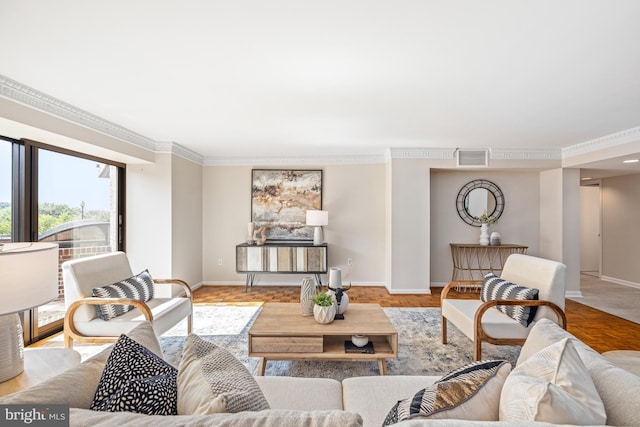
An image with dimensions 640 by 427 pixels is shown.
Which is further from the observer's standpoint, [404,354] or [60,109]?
[60,109]

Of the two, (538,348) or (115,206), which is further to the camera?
(115,206)

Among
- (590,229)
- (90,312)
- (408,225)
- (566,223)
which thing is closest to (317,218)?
(408,225)

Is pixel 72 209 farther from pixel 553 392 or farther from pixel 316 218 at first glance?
pixel 553 392

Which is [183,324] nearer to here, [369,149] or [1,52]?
[1,52]

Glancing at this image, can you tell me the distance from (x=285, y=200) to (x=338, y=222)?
1.04 meters

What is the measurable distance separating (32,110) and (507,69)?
3.95 metres

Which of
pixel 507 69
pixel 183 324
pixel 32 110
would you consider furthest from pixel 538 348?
pixel 32 110

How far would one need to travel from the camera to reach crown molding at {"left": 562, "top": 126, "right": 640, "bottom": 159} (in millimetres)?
3731

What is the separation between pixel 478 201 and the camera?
5.41m

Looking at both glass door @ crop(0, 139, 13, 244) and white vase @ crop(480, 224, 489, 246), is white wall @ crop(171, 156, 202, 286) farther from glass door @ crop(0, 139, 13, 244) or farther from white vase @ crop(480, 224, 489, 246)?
white vase @ crop(480, 224, 489, 246)

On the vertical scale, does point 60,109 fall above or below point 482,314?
above

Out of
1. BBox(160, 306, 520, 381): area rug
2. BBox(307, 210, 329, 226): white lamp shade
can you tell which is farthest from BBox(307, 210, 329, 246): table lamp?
BBox(160, 306, 520, 381): area rug

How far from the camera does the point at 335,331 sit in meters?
2.27

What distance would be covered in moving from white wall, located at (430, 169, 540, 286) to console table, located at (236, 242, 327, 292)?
2.15 meters
